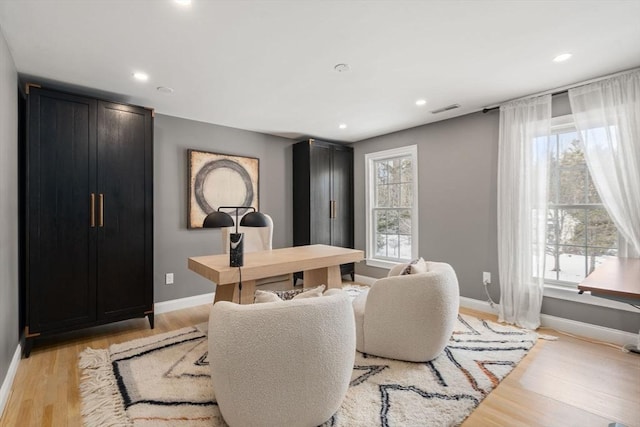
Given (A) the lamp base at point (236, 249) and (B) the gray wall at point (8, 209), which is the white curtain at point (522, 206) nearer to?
(A) the lamp base at point (236, 249)

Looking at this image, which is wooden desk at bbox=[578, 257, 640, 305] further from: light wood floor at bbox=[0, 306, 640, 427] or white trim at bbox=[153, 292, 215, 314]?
white trim at bbox=[153, 292, 215, 314]

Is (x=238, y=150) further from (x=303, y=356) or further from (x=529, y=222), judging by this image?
(x=529, y=222)

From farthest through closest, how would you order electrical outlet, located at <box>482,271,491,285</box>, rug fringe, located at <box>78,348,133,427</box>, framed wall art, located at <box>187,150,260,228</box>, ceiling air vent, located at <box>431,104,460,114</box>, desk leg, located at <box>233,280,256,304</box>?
framed wall art, located at <box>187,150,260,228</box>, electrical outlet, located at <box>482,271,491,285</box>, ceiling air vent, located at <box>431,104,460,114</box>, desk leg, located at <box>233,280,256,304</box>, rug fringe, located at <box>78,348,133,427</box>

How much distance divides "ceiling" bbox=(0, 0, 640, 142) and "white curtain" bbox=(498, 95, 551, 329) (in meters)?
0.28

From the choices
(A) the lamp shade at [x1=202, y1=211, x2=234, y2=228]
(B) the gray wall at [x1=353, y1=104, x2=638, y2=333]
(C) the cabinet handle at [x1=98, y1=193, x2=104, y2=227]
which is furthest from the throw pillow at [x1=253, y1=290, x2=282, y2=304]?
(B) the gray wall at [x1=353, y1=104, x2=638, y2=333]

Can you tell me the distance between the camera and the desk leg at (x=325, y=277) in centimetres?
316

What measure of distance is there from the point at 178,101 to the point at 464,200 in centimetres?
340

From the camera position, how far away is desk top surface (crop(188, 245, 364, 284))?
7.25 feet

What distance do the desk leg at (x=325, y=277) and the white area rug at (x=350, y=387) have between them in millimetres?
938

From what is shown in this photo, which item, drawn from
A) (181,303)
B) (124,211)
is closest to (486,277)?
(181,303)

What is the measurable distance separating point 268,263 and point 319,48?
1.67 metres

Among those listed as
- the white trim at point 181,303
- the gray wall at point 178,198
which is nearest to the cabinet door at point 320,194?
the gray wall at point 178,198

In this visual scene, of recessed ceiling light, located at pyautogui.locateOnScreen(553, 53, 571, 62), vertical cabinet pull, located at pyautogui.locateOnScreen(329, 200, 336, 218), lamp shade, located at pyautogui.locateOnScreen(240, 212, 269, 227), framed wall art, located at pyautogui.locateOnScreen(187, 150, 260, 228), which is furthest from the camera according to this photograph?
vertical cabinet pull, located at pyautogui.locateOnScreen(329, 200, 336, 218)

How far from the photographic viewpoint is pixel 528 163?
9.86 ft
